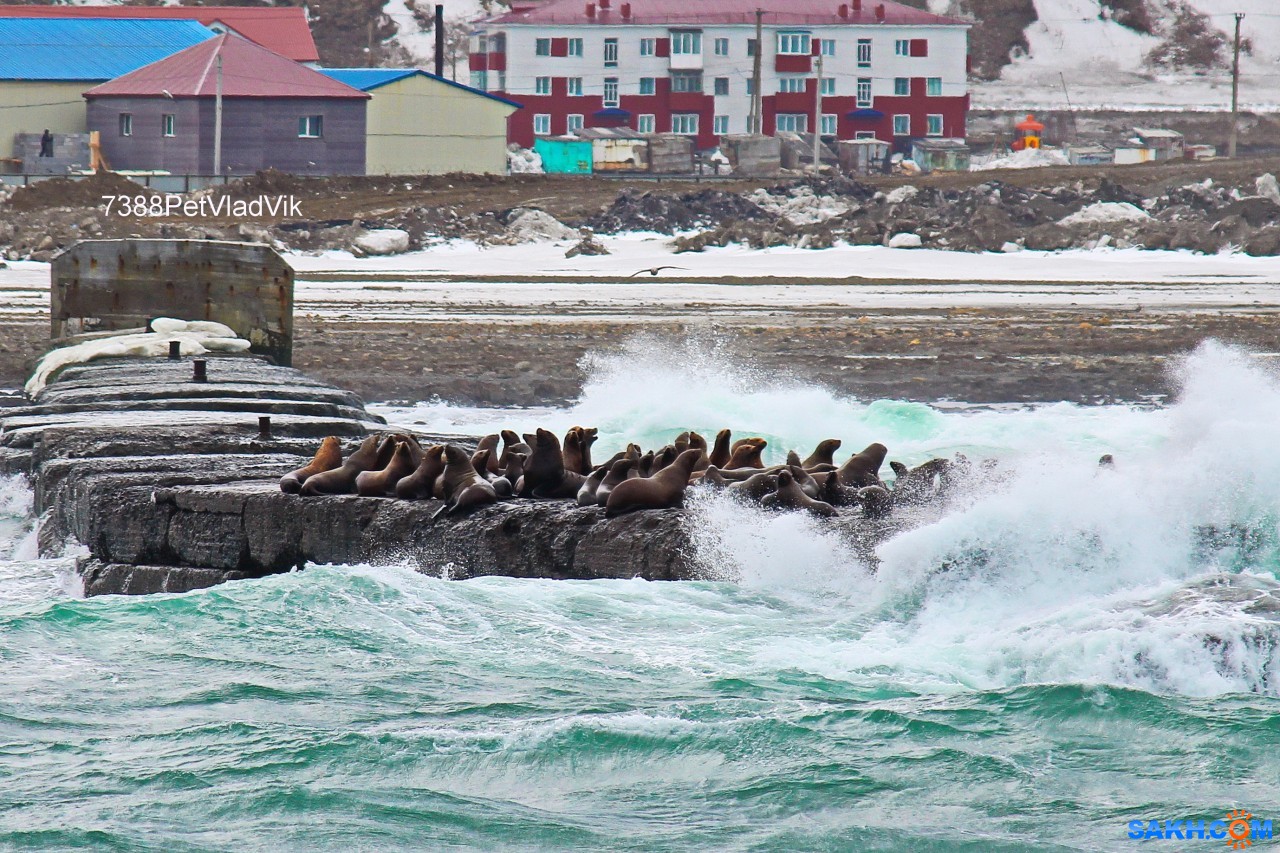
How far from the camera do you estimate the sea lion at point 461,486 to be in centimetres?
993

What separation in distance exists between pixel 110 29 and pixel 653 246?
3303 centimetres

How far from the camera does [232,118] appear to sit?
5412 centimetres

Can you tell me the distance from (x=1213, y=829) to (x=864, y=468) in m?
4.57

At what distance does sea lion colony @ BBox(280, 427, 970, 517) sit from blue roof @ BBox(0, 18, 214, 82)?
50.7m

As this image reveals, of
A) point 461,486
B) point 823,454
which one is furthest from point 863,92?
point 461,486

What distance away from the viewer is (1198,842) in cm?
A: 618

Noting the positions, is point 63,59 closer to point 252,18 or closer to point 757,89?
point 252,18

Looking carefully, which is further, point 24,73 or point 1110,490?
Answer: point 24,73

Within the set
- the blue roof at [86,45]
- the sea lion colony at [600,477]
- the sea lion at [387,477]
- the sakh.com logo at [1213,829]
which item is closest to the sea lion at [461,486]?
the sea lion colony at [600,477]

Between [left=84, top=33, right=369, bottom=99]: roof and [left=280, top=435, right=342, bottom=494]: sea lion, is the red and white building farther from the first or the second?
[left=280, top=435, right=342, bottom=494]: sea lion

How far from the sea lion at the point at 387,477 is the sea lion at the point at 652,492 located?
1.50m

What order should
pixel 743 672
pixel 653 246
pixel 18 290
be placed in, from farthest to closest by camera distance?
pixel 653 246 < pixel 18 290 < pixel 743 672

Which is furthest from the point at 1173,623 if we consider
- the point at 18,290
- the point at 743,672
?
the point at 18,290

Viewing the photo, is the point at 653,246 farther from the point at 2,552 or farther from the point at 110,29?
the point at 110,29
